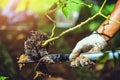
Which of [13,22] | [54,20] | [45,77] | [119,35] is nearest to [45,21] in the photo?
[54,20]

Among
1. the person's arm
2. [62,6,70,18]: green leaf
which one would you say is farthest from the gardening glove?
[62,6,70,18]: green leaf

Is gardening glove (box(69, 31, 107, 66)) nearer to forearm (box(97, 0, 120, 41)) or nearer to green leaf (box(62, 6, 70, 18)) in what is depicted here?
forearm (box(97, 0, 120, 41))

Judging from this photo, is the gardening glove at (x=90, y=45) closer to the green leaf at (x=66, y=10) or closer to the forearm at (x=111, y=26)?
the forearm at (x=111, y=26)

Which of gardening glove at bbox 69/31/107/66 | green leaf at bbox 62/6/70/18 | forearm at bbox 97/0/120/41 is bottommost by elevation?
gardening glove at bbox 69/31/107/66

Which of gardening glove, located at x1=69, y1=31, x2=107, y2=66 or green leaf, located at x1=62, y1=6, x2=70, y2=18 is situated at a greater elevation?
green leaf, located at x1=62, y1=6, x2=70, y2=18

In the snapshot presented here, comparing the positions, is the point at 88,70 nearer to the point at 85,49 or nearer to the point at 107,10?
the point at 85,49

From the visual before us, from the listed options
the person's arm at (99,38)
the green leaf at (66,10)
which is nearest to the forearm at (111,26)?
the person's arm at (99,38)
